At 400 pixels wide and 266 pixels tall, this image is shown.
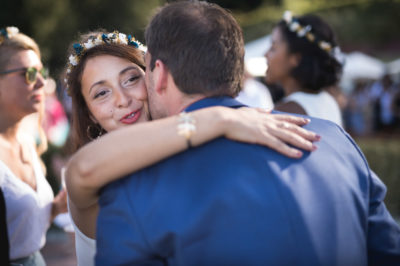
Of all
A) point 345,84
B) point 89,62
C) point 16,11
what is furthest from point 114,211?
point 345,84

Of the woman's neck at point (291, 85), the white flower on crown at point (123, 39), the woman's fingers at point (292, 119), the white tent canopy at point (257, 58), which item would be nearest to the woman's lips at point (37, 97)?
the white flower on crown at point (123, 39)

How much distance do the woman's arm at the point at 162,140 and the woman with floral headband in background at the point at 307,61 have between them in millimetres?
2387

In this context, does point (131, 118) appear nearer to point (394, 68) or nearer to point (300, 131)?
point (300, 131)

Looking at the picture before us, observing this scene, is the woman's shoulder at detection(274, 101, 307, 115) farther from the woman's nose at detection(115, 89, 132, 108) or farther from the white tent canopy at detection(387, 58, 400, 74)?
the white tent canopy at detection(387, 58, 400, 74)

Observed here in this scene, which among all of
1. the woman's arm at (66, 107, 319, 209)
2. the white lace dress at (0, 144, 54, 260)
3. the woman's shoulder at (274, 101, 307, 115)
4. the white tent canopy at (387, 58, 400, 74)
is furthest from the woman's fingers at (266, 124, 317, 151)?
the white tent canopy at (387, 58, 400, 74)

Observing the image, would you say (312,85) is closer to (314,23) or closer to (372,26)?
(314,23)

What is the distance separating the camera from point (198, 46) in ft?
5.63

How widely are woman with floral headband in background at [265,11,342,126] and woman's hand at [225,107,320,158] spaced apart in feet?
7.54

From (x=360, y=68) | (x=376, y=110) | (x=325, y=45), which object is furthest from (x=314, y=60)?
(x=360, y=68)

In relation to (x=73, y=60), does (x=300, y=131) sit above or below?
below

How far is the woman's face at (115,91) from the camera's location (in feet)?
8.46

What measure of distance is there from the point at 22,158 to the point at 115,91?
1160mm

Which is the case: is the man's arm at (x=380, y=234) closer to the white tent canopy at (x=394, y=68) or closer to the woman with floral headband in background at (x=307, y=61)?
the woman with floral headband in background at (x=307, y=61)

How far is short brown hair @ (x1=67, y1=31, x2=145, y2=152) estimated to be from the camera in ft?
8.75
